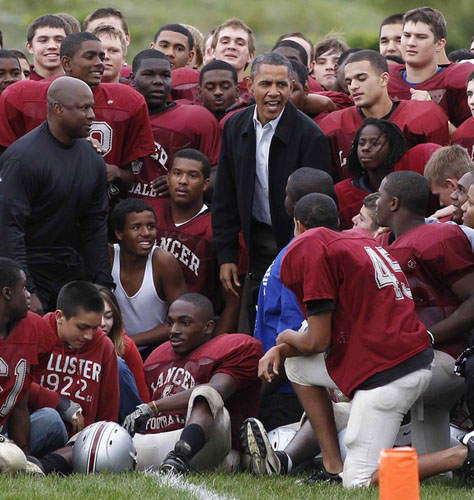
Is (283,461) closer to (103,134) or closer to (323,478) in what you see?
(323,478)

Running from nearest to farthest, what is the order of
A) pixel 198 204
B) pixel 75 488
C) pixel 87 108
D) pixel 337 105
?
pixel 75 488
pixel 87 108
pixel 198 204
pixel 337 105

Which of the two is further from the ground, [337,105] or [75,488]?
[337,105]

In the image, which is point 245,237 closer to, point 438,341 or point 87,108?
point 87,108

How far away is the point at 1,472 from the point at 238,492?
130 cm

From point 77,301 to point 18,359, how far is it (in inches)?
24.9

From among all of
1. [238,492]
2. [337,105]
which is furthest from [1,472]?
[337,105]

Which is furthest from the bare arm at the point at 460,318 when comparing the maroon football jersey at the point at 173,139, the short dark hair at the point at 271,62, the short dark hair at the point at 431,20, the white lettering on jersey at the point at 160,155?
the short dark hair at the point at 431,20

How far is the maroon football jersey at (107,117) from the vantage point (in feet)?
31.0

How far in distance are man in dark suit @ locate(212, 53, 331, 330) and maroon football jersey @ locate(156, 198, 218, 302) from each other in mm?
303

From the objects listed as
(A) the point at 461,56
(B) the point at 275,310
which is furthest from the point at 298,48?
(B) the point at 275,310

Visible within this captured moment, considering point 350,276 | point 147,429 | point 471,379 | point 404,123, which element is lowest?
point 147,429

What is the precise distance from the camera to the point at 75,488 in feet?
21.8

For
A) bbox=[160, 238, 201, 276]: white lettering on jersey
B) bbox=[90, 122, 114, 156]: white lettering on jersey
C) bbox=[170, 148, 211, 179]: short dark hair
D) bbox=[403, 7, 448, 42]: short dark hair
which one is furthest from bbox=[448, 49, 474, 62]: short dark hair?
bbox=[90, 122, 114, 156]: white lettering on jersey

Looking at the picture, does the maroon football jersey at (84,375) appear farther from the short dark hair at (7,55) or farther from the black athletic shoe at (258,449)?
the short dark hair at (7,55)
